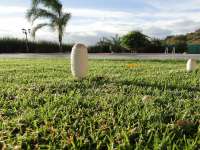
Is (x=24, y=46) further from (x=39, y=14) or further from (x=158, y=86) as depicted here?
(x=158, y=86)

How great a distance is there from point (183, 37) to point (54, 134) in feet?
150

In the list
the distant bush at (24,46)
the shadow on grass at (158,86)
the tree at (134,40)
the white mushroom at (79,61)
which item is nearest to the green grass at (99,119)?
the shadow on grass at (158,86)

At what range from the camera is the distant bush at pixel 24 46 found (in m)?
41.5

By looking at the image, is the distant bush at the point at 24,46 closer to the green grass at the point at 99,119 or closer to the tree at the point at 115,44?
the tree at the point at 115,44

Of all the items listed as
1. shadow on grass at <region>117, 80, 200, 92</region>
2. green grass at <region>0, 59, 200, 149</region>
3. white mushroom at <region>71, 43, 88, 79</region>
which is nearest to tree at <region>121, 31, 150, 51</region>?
white mushroom at <region>71, 43, 88, 79</region>

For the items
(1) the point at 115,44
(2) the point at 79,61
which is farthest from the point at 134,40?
(2) the point at 79,61

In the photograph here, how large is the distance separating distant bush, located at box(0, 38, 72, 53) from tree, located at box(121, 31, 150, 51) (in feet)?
30.8

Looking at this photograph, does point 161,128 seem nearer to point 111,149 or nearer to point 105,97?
point 111,149

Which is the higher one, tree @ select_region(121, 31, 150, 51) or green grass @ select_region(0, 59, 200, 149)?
tree @ select_region(121, 31, 150, 51)

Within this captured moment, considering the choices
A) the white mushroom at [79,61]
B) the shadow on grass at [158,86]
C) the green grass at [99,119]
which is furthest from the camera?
the white mushroom at [79,61]

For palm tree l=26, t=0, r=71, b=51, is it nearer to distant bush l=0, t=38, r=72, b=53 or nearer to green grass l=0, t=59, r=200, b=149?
→ distant bush l=0, t=38, r=72, b=53

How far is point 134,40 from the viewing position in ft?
108

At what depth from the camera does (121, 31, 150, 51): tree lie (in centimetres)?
3244

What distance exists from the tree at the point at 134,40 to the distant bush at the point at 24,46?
9.39 meters
